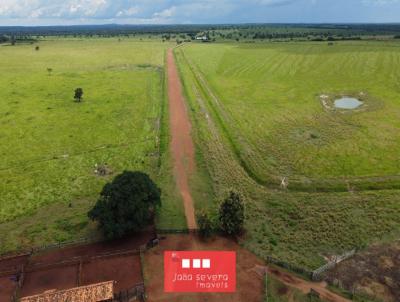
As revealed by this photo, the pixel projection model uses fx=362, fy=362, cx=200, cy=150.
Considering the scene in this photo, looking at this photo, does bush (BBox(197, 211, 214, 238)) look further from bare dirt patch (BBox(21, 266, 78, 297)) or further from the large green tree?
bare dirt patch (BBox(21, 266, 78, 297))

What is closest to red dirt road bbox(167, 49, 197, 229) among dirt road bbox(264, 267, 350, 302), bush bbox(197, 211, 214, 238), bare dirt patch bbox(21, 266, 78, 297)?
bush bbox(197, 211, 214, 238)

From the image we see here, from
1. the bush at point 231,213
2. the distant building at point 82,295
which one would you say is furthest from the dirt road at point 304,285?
the distant building at point 82,295

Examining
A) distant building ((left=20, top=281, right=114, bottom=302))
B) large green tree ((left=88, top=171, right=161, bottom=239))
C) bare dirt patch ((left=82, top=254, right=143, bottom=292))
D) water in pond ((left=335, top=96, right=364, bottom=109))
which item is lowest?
bare dirt patch ((left=82, top=254, right=143, bottom=292))

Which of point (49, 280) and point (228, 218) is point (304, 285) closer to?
point (228, 218)

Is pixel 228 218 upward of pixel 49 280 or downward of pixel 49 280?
upward

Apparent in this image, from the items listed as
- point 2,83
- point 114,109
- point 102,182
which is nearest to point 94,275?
point 102,182

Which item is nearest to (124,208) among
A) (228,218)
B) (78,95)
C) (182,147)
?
(228,218)
